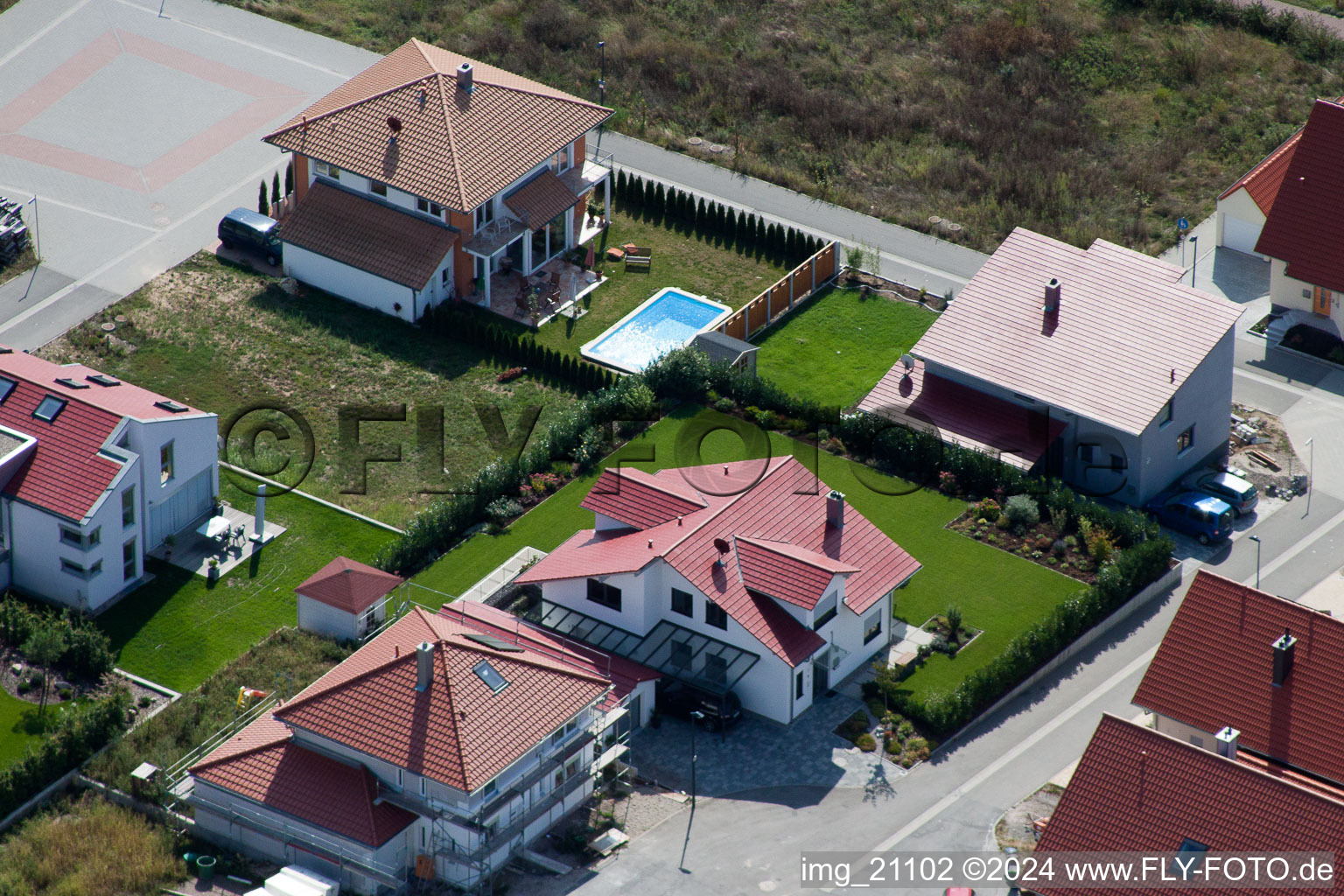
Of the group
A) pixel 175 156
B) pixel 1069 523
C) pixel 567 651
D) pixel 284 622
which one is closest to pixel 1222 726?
pixel 1069 523

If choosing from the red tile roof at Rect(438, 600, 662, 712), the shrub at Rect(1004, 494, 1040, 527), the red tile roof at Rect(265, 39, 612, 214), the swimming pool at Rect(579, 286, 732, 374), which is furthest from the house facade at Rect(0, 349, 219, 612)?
the shrub at Rect(1004, 494, 1040, 527)

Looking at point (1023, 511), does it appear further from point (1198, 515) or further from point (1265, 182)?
point (1265, 182)

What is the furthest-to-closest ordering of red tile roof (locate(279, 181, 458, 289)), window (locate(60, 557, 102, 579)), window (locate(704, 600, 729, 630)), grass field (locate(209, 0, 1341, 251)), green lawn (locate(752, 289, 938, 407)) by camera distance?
1. grass field (locate(209, 0, 1341, 251))
2. red tile roof (locate(279, 181, 458, 289))
3. green lawn (locate(752, 289, 938, 407))
4. window (locate(60, 557, 102, 579))
5. window (locate(704, 600, 729, 630))

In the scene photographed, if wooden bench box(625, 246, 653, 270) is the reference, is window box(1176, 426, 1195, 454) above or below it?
below

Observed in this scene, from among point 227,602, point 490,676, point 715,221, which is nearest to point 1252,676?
point 490,676

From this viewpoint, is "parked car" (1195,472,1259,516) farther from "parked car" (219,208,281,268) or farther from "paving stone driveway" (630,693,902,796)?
"parked car" (219,208,281,268)
